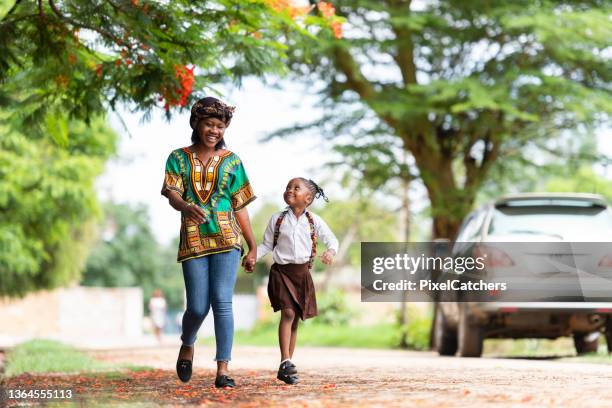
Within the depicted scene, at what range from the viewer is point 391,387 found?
696 centimetres

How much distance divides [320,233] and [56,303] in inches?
1646

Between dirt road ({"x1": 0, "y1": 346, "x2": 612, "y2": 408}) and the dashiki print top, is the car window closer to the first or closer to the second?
dirt road ({"x1": 0, "y1": 346, "x2": 612, "y2": 408})

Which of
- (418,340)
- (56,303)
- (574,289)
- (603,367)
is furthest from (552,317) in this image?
(56,303)

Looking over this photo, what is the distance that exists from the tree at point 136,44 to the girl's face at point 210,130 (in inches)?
85.7

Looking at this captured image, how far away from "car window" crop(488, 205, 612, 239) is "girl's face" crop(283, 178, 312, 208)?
422 cm

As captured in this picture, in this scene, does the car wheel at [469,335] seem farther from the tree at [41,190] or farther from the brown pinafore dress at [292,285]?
the tree at [41,190]

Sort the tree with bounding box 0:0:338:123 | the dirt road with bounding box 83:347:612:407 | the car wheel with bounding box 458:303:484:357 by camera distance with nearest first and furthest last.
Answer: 1. the dirt road with bounding box 83:347:612:407
2. the tree with bounding box 0:0:338:123
3. the car wheel with bounding box 458:303:484:357

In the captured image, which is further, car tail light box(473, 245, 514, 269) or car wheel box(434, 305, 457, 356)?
car wheel box(434, 305, 457, 356)

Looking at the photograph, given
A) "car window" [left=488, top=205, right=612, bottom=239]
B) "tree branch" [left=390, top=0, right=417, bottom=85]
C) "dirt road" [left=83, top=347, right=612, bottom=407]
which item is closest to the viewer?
"dirt road" [left=83, top=347, right=612, bottom=407]

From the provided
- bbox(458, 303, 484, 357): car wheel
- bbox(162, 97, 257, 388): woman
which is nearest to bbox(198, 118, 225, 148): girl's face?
bbox(162, 97, 257, 388): woman

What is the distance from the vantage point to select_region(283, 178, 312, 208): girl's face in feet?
24.3

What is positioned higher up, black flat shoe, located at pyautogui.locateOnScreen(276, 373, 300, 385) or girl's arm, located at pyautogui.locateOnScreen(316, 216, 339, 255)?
girl's arm, located at pyautogui.locateOnScreen(316, 216, 339, 255)

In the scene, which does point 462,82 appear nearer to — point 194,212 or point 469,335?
point 469,335

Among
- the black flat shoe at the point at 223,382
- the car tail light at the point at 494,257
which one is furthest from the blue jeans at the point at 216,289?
the car tail light at the point at 494,257
